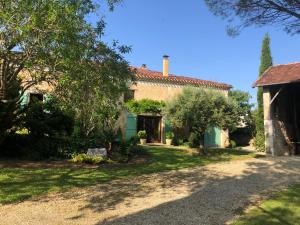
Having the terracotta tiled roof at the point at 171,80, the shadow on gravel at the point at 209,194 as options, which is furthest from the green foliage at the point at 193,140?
the shadow on gravel at the point at 209,194

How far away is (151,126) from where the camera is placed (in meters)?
28.6

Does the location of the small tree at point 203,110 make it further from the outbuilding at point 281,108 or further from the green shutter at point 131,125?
the green shutter at point 131,125

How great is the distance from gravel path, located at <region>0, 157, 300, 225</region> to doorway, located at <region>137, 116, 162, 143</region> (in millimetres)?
14965

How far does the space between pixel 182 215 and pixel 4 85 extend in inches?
214

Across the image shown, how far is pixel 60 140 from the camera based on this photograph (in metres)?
16.3

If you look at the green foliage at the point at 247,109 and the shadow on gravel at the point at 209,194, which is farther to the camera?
the green foliage at the point at 247,109

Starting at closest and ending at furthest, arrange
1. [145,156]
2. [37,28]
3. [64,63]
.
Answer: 1. [37,28]
2. [64,63]
3. [145,156]

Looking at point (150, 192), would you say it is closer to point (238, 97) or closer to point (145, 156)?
point (145, 156)

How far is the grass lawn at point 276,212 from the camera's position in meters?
7.36

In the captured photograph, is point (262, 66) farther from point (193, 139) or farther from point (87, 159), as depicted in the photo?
point (87, 159)

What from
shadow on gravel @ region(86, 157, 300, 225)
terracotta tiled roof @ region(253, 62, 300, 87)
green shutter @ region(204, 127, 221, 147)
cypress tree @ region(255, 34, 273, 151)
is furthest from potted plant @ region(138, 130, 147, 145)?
shadow on gravel @ region(86, 157, 300, 225)

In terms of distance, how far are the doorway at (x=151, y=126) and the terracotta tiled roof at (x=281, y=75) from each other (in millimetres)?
9289

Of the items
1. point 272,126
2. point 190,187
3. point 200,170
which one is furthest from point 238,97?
point 190,187

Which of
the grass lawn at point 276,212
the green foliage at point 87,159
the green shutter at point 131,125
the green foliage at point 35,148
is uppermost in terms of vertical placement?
the green shutter at point 131,125
